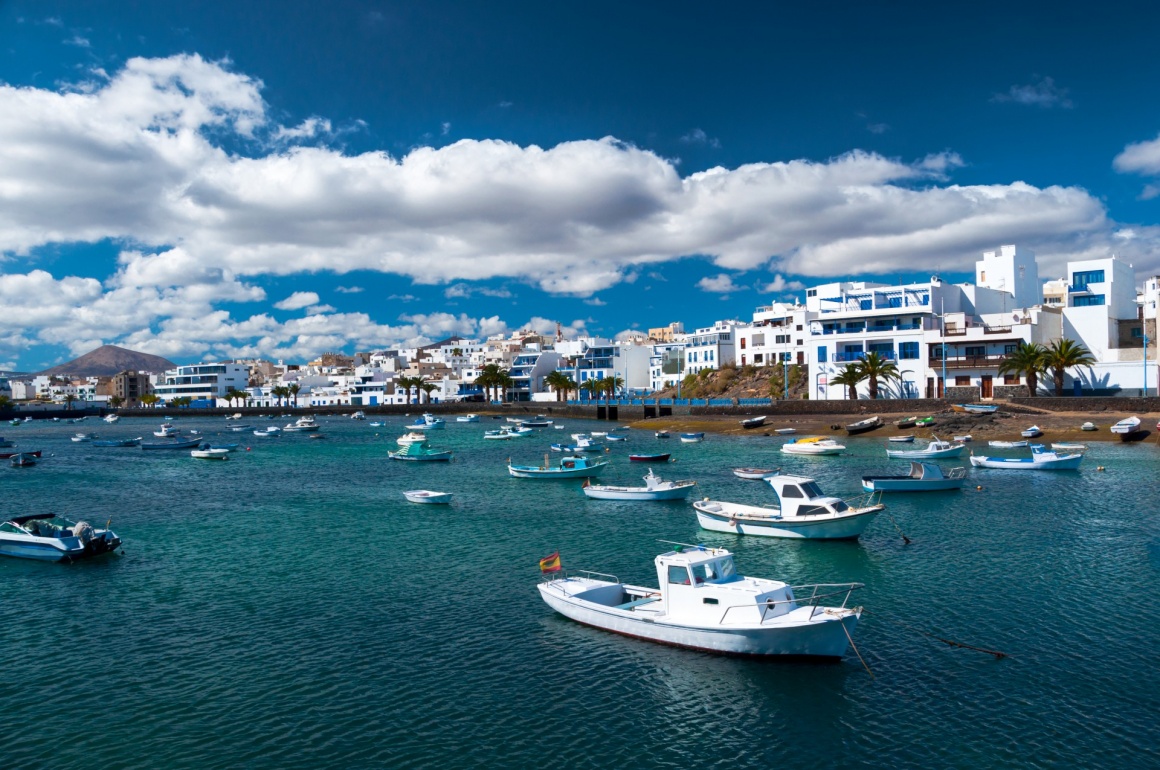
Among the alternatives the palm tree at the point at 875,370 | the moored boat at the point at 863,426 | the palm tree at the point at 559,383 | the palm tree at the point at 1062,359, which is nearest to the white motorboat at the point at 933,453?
the moored boat at the point at 863,426

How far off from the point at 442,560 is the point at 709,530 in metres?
14.2

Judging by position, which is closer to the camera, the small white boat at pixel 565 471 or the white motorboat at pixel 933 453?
the small white boat at pixel 565 471

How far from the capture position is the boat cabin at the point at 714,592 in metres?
23.3

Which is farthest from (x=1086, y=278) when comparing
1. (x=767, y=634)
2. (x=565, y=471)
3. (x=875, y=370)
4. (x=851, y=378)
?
(x=767, y=634)

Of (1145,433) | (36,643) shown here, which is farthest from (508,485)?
(1145,433)

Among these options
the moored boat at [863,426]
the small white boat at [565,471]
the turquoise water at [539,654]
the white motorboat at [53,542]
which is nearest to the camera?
the turquoise water at [539,654]

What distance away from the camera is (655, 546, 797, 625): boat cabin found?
76.4 ft

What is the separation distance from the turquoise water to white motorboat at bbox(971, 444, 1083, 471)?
12.9m

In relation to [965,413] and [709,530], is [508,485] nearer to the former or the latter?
[709,530]

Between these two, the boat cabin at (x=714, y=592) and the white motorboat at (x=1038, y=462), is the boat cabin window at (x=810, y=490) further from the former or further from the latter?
the white motorboat at (x=1038, y=462)

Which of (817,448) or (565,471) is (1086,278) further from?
(565,471)

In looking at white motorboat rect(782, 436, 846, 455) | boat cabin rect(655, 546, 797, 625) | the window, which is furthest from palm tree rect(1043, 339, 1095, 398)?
boat cabin rect(655, 546, 797, 625)

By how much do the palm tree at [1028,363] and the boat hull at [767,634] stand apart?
81.8 m

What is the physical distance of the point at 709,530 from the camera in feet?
136
